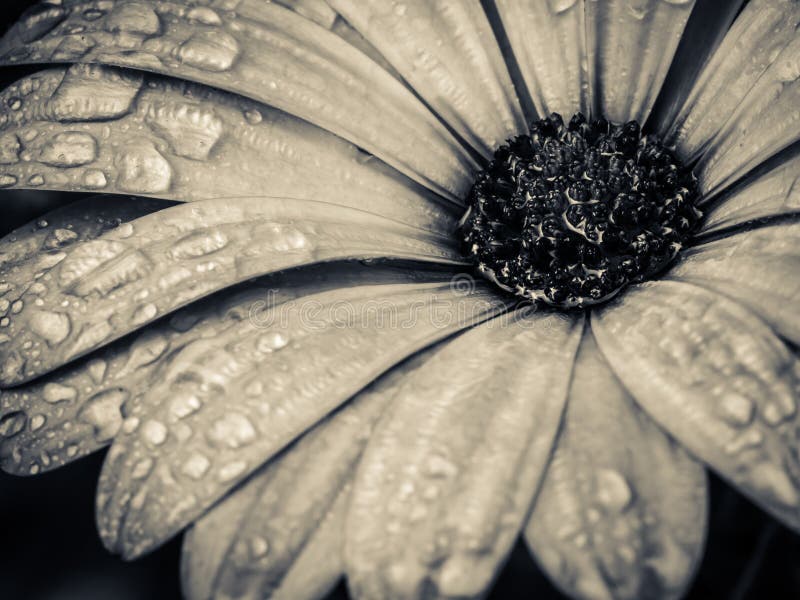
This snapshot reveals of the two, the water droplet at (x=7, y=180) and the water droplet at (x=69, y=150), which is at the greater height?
the water droplet at (x=69, y=150)

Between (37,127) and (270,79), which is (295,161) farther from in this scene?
(37,127)

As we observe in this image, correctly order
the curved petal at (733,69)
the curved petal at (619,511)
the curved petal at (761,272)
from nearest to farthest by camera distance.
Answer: the curved petal at (619,511) → the curved petal at (761,272) → the curved petal at (733,69)

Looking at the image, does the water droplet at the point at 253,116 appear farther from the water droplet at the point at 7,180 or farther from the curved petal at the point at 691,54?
the curved petal at the point at 691,54

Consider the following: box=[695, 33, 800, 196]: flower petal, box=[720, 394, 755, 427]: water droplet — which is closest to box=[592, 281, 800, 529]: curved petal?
box=[720, 394, 755, 427]: water droplet

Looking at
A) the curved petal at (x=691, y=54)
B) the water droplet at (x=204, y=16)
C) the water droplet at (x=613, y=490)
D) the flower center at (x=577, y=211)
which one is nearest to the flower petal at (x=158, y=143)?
the water droplet at (x=204, y=16)

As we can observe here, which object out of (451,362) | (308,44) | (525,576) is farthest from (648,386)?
(308,44)
